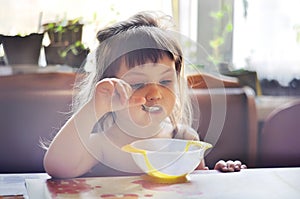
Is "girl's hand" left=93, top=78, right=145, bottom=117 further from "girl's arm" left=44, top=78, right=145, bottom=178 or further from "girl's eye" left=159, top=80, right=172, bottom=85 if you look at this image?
"girl's eye" left=159, top=80, right=172, bottom=85

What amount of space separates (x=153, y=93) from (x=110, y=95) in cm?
13

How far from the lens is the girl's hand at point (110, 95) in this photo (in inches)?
25.2

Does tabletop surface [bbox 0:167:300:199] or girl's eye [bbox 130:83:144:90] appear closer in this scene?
tabletop surface [bbox 0:167:300:199]

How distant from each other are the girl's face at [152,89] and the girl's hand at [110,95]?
0.07 m

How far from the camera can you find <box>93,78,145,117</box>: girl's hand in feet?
2.10

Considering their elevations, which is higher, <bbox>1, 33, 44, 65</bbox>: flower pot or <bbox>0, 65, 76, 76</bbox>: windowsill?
<bbox>1, 33, 44, 65</bbox>: flower pot

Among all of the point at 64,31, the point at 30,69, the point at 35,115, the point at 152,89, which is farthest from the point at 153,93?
the point at 64,31

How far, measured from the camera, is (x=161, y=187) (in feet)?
2.06

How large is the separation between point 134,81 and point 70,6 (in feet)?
2.78

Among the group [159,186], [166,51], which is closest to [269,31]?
[166,51]

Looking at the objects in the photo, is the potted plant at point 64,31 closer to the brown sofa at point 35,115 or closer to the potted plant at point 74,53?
the potted plant at point 74,53

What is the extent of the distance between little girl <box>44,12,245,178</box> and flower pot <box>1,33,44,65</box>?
0.65 m

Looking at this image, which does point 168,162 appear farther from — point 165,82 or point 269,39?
point 269,39

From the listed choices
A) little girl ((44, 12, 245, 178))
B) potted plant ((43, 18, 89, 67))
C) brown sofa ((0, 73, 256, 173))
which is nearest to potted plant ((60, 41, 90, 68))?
potted plant ((43, 18, 89, 67))
